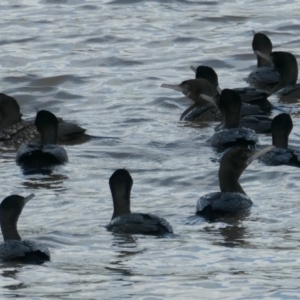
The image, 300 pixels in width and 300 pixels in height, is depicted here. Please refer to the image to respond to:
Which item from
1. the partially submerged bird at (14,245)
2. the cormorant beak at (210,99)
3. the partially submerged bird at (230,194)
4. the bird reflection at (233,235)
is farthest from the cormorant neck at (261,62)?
the partially submerged bird at (14,245)

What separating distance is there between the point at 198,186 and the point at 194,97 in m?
4.24

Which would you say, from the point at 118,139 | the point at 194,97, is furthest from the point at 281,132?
the point at 194,97

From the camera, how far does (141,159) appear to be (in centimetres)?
1384

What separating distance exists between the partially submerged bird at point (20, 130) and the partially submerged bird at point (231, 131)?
1735 mm

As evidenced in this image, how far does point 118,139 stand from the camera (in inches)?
585

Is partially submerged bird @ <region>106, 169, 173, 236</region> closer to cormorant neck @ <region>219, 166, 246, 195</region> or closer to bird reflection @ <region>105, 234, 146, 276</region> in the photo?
bird reflection @ <region>105, 234, 146, 276</region>

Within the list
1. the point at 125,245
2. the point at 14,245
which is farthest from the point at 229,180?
the point at 14,245

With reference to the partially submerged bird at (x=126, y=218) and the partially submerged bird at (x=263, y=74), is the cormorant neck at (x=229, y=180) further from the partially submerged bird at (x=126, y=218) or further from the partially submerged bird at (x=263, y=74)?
the partially submerged bird at (x=263, y=74)

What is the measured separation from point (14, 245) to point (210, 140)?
4.98m

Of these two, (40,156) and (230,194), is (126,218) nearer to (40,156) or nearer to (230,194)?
(230,194)

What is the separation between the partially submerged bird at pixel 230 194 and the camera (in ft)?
36.4

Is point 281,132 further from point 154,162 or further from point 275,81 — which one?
point 275,81

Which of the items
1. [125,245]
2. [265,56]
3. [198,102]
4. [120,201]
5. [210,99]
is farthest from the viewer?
[265,56]

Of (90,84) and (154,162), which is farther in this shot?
(90,84)
